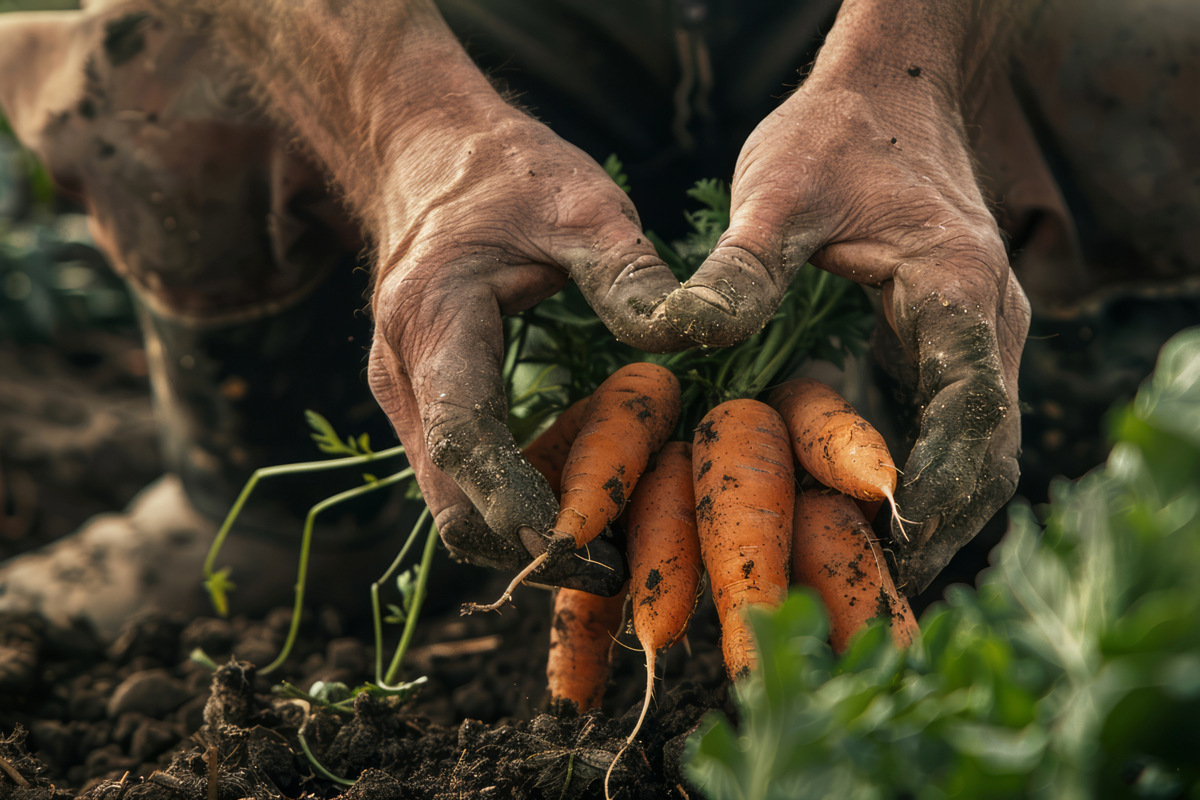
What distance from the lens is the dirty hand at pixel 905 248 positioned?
1.04 m

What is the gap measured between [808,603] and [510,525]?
0.60 metres

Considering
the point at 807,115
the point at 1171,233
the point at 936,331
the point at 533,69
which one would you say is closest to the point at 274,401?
Result: the point at 533,69

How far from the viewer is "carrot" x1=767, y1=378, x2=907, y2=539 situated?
1.08 meters

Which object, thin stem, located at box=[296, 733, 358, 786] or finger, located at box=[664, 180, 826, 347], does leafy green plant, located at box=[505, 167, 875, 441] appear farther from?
thin stem, located at box=[296, 733, 358, 786]

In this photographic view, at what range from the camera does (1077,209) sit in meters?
2.09

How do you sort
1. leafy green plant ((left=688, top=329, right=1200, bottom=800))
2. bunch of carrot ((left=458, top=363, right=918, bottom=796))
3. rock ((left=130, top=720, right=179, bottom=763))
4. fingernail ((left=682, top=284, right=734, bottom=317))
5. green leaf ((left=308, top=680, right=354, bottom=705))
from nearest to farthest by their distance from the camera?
leafy green plant ((left=688, top=329, right=1200, bottom=800))
fingernail ((left=682, top=284, right=734, bottom=317))
bunch of carrot ((left=458, top=363, right=918, bottom=796))
green leaf ((left=308, top=680, right=354, bottom=705))
rock ((left=130, top=720, right=179, bottom=763))

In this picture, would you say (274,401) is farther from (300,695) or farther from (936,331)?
(936,331)

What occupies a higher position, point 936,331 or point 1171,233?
point 936,331

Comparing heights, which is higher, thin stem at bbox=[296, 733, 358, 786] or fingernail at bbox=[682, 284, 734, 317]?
fingernail at bbox=[682, 284, 734, 317]

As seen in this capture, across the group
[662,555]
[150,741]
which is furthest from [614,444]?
[150,741]

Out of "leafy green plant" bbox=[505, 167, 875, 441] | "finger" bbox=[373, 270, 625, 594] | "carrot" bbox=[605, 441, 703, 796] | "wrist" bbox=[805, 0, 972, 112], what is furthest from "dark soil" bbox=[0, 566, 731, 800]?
"wrist" bbox=[805, 0, 972, 112]

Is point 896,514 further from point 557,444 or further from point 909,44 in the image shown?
point 909,44

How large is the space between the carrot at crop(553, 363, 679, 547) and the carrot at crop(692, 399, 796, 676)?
0.29 feet

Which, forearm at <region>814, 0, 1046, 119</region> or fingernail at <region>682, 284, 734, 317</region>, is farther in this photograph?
forearm at <region>814, 0, 1046, 119</region>
